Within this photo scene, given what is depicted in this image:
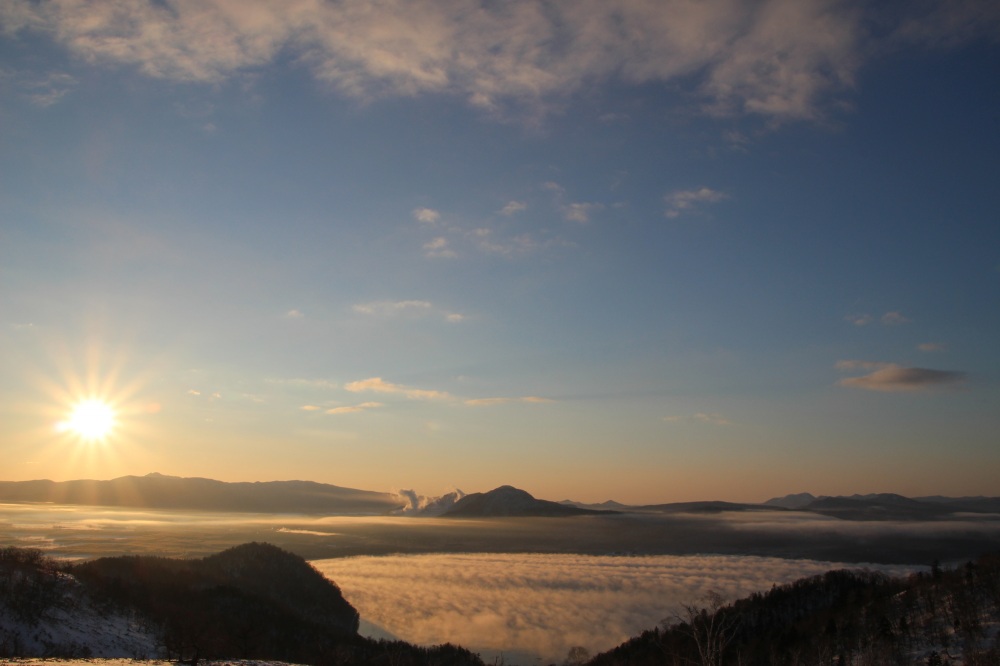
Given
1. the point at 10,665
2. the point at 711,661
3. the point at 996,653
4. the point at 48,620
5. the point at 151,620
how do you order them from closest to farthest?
1. the point at 10,665
2. the point at 711,661
3. the point at 48,620
4. the point at 996,653
5. the point at 151,620

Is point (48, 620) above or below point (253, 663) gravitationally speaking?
below

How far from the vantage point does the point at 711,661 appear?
69.1 meters

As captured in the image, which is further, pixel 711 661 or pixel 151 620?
pixel 151 620

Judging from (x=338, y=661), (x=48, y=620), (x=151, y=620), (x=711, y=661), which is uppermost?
(x=711, y=661)

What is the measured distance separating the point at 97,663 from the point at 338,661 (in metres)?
167

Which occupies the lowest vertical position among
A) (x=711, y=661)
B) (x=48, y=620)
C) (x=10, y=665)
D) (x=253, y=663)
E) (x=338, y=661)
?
(x=338, y=661)

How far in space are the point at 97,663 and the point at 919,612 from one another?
216 m

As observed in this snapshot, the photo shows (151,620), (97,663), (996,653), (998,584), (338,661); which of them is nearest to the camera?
(97,663)

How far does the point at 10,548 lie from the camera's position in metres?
151

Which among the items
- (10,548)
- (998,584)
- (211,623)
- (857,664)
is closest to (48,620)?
(10,548)

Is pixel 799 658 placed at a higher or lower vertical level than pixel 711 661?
lower

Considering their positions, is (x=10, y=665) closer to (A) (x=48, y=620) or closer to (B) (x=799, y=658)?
(A) (x=48, y=620)

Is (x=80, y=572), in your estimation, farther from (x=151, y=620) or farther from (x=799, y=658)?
(x=799, y=658)

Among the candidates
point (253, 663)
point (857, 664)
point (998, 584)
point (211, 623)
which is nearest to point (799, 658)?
point (857, 664)
